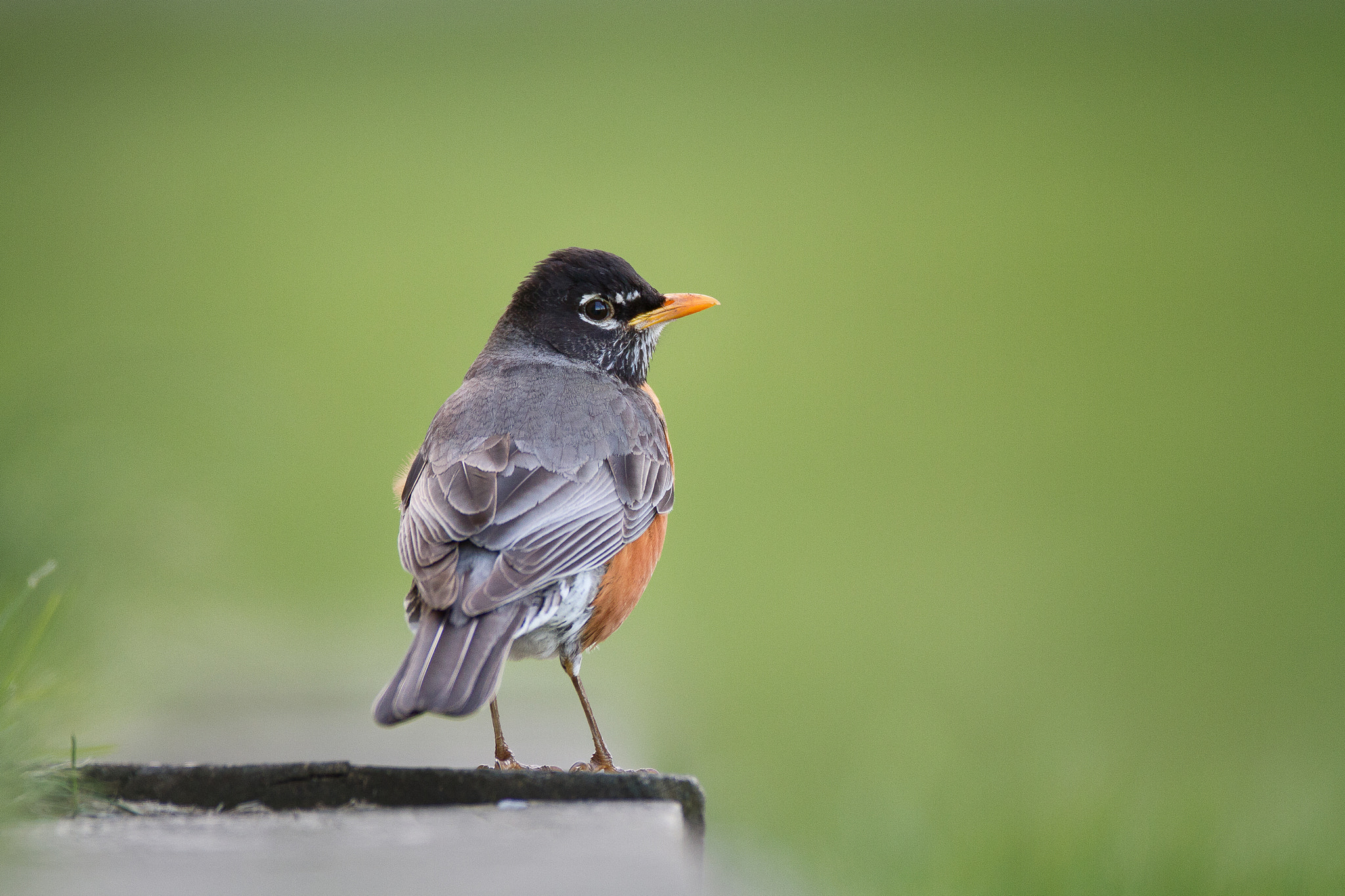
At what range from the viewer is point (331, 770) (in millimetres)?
2791

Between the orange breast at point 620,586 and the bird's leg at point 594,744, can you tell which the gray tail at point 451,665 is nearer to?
the orange breast at point 620,586

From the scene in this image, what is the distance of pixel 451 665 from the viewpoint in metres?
3.17

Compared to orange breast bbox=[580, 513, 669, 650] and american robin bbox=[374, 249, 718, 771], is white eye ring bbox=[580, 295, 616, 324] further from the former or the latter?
orange breast bbox=[580, 513, 669, 650]

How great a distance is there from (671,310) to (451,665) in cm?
234

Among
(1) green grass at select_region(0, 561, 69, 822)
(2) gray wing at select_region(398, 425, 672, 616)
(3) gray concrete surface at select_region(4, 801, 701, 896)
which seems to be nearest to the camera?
(3) gray concrete surface at select_region(4, 801, 701, 896)

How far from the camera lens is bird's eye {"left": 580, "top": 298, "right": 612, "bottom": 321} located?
5262mm

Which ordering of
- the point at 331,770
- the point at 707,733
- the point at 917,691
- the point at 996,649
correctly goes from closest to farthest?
the point at 331,770, the point at 707,733, the point at 917,691, the point at 996,649

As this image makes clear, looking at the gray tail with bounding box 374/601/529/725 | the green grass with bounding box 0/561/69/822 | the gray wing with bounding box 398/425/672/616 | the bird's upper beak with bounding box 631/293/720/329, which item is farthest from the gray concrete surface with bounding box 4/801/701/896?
the bird's upper beak with bounding box 631/293/720/329

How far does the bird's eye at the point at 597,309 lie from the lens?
5.26 metres

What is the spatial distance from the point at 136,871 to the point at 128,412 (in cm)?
240

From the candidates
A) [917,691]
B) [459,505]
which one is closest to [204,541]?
[459,505]

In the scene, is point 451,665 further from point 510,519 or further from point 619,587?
point 619,587

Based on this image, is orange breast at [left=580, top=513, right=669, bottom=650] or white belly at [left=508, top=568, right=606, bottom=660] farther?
orange breast at [left=580, top=513, right=669, bottom=650]

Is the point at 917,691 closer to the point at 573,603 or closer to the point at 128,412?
the point at 573,603
